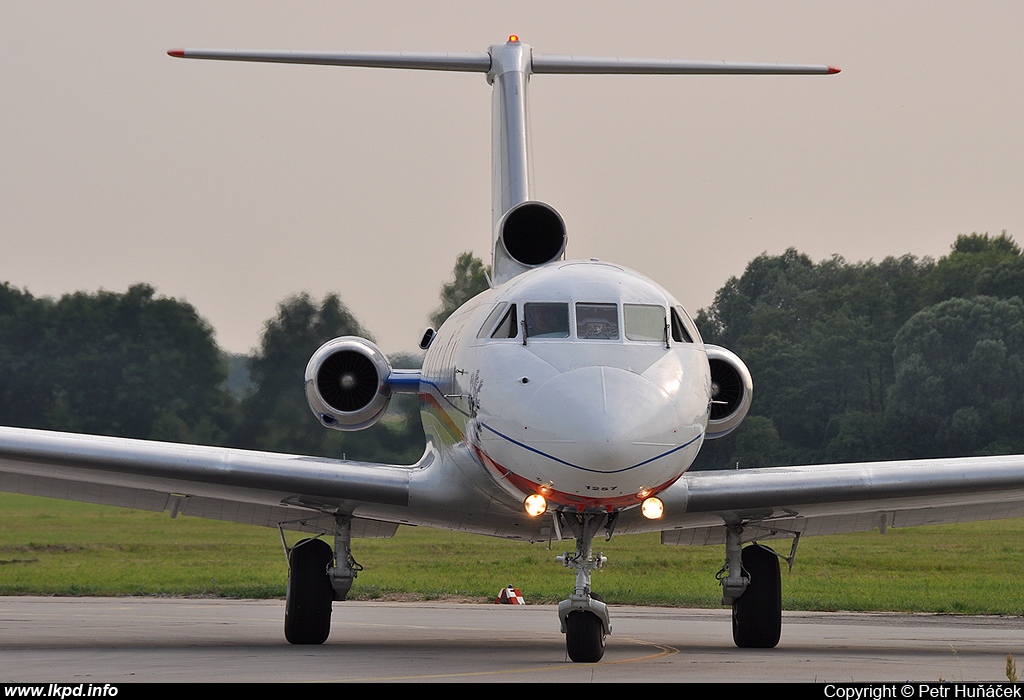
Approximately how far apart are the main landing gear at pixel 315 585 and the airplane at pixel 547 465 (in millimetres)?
20

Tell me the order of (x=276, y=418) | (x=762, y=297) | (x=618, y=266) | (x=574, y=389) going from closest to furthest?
(x=574, y=389) < (x=618, y=266) < (x=276, y=418) < (x=762, y=297)

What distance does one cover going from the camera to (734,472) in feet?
45.3

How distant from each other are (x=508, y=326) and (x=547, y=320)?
17.7 inches

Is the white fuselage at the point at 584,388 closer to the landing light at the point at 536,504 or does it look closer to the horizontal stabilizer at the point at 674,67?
the landing light at the point at 536,504

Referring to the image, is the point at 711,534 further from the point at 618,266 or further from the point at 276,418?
the point at 276,418

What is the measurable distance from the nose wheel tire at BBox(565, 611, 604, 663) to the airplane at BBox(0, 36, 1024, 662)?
2 cm

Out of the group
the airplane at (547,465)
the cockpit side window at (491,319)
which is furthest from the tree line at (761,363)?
the cockpit side window at (491,319)

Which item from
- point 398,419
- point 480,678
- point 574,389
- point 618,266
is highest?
point 398,419

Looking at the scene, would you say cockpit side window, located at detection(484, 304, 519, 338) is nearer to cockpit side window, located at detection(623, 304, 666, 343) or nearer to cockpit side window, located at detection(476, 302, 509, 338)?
cockpit side window, located at detection(476, 302, 509, 338)

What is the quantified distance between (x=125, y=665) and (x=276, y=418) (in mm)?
19739

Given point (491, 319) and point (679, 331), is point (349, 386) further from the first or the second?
point (679, 331)

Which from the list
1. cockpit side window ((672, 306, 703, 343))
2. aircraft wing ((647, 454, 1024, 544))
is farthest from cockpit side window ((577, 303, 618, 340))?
aircraft wing ((647, 454, 1024, 544))

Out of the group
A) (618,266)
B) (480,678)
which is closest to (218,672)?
(480,678)

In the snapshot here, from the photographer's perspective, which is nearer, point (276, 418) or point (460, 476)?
point (460, 476)
